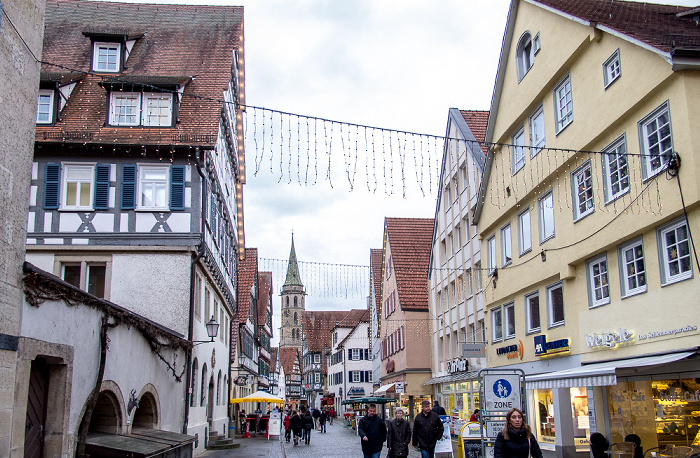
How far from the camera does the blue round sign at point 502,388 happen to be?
13.1 metres

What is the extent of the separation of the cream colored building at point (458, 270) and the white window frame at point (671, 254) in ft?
41.1

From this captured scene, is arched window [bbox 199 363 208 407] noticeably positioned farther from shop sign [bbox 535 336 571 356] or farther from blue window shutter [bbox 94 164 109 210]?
shop sign [bbox 535 336 571 356]

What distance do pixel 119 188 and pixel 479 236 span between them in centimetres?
1279

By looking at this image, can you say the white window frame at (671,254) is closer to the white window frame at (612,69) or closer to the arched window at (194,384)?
the white window frame at (612,69)

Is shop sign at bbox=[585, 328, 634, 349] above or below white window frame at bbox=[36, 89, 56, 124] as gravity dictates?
below

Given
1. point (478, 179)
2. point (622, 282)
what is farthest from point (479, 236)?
point (622, 282)

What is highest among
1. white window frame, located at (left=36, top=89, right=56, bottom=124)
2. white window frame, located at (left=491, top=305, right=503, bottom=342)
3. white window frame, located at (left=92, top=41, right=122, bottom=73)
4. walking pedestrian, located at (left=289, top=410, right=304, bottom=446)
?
white window frame, located at (left=92, top=41, right=122, bottom=73)

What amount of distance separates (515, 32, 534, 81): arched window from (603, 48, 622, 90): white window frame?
5002mm

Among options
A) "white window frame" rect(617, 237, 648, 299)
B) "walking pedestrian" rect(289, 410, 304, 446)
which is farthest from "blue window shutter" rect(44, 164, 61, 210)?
"walking pedestrian" rect(289, 410, 304, 446)

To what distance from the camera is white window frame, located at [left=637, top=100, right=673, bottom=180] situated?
14.1 m

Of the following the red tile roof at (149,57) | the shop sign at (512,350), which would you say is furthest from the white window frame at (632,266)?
the red tile roof at (149,57)

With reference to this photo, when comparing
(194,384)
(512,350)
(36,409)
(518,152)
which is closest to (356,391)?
(512,350)

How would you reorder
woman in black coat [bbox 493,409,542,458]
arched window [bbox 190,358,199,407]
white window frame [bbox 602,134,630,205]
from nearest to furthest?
1. woman in black coat [bbox 493,409,542,458]
2. white window frame [bbox 602,134,630,205]
3. arched window [bbox 190,358,199,407]

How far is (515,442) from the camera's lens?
8.73 metres
